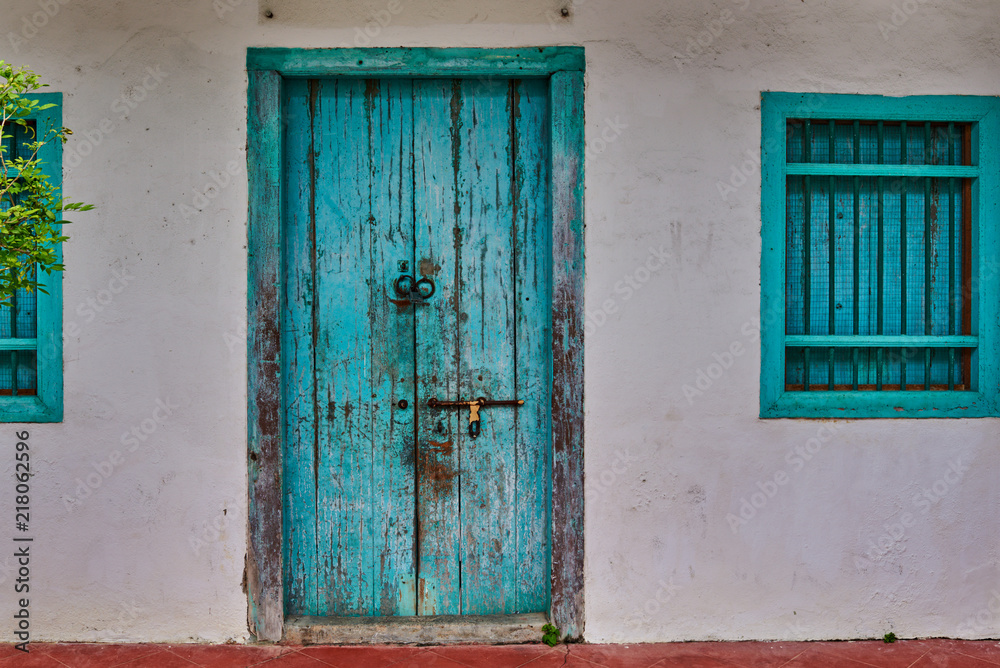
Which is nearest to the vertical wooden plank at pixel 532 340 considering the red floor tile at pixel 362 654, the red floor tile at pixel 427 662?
the red floor tile at pixel 427 662

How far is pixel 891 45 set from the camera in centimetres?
316

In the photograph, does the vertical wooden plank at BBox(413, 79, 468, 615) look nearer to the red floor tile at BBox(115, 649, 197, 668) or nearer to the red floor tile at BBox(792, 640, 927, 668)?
the red floor tile at BBox(115, 649, 197, 668)

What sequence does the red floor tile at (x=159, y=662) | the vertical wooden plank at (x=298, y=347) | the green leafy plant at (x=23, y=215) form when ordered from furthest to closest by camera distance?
1. the vertical wooden plank at (x=298, y=347)
2. the red floor tile at (x=159, y=662)
3. the green leafy plant at (x=23, y=215)

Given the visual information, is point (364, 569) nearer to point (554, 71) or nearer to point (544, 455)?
point (544, 455)

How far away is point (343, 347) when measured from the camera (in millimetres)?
3221

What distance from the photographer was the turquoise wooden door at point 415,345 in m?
3.20

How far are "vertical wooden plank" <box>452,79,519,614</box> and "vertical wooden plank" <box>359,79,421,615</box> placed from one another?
0.77 feet

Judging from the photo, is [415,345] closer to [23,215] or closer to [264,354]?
[264,354]

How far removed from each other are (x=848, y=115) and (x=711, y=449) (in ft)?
5.29

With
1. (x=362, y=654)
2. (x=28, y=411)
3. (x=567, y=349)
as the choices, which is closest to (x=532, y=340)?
(x=567, y=349)

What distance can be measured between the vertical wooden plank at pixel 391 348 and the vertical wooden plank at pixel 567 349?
65 centimetres

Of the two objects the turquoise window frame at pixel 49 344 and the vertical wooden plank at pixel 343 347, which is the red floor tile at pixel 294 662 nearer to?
the vertical wooden plank at pixel 343 347

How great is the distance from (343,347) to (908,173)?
8.77 ft

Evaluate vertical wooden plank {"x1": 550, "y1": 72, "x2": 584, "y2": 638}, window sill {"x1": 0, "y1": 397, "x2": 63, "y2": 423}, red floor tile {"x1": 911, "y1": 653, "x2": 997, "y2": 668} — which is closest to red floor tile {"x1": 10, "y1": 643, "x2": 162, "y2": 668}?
window sill {"x1": 0, "y1": 397, "x2": 63, "y2": 423}
